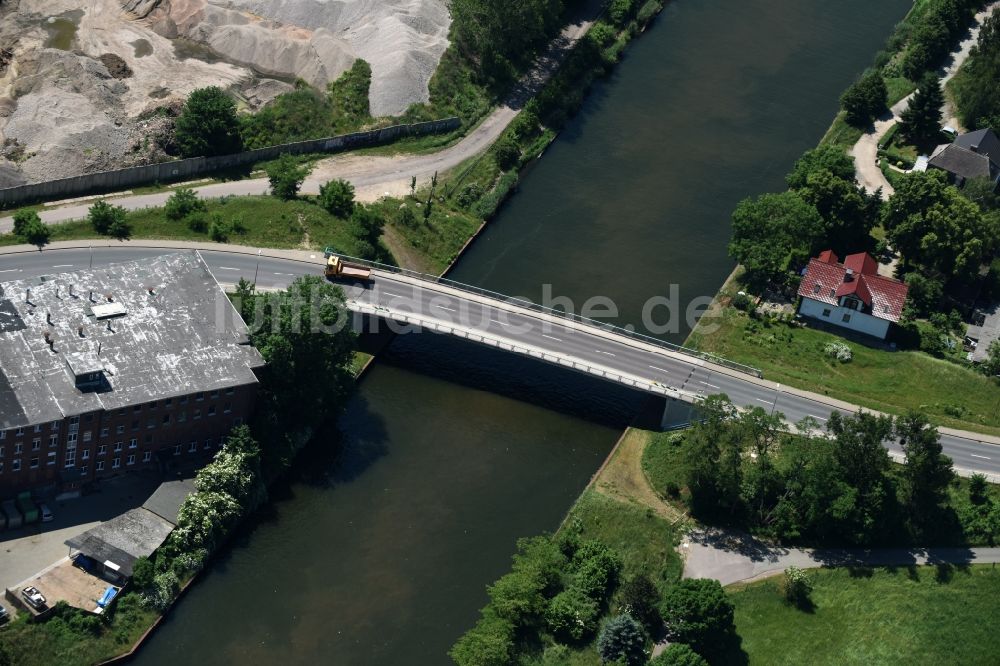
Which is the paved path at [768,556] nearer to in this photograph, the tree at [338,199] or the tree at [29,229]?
the tree at [338,199]

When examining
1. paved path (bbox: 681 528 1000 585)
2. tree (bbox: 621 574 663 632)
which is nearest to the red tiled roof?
A: paved path (bbox: 681 528 1000 585)

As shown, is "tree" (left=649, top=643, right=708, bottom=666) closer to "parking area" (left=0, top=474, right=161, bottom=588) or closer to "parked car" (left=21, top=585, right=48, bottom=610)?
"parking area" (left=0, top=474, right=161, bottom=588)

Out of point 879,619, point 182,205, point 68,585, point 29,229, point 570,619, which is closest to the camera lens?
point 68,585

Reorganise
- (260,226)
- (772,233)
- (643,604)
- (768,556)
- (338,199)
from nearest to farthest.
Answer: (643,604)
(768,556)
(260,226)
(772,233)
(338,199)

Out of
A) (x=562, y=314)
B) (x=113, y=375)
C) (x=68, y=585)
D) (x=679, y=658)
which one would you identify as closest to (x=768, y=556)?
(x=679, y=658)

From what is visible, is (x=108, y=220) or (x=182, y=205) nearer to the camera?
(x=108, y=220)

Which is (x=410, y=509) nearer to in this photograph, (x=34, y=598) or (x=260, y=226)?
(x=34, y=598)

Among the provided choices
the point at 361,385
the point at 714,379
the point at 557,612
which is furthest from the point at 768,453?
the point at 361,385

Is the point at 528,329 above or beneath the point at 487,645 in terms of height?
above
